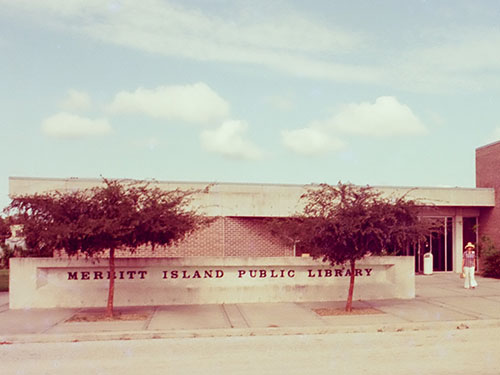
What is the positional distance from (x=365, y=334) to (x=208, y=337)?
329 cm

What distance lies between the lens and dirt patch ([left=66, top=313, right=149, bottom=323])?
12.9 metres

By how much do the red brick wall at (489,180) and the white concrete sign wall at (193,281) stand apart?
10828 mm

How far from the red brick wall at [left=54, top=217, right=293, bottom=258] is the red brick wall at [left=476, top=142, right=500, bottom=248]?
9480 mm

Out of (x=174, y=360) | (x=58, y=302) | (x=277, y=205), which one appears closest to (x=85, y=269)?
(x=58, y=302)

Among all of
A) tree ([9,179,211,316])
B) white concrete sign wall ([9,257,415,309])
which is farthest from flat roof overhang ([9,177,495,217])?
tree ([9,179,211,316])

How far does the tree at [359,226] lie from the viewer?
13430 millimetres

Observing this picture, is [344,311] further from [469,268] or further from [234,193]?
[234,193]

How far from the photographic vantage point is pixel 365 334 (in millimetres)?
11672

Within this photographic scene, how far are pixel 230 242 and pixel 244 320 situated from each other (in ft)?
35.2

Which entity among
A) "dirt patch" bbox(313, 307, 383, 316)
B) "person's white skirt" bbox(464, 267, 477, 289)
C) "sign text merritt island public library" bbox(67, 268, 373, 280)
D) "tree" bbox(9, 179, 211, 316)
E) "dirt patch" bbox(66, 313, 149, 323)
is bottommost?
"dirt patch" bbox(66, 313, 149, 323)

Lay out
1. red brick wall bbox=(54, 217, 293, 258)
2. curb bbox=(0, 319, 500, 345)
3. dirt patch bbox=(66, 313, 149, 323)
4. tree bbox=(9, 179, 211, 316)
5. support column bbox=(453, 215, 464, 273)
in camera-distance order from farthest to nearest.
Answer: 1. support column bbox=(453, 215, 464, 273)
2. red brick wall bbox=(54, 217, 293, 258)
3. dirt patch bbox=(66, 313, 149, 323)
4. tree bbox=(9, 179, 211, 316)
5. curb bbox=(0, 319, 500, 345)

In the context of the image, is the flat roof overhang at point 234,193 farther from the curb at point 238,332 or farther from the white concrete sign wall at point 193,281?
the curb at point 238,332

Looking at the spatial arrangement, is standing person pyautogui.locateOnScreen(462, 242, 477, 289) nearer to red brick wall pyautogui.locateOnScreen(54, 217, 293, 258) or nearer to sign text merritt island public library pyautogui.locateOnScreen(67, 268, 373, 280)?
sign text merritt island public library pyautogui.locateOnScreen(67, 268, 373, 280)

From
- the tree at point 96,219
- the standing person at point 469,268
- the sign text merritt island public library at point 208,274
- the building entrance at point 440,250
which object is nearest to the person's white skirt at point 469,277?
the standing person at point 469,268
